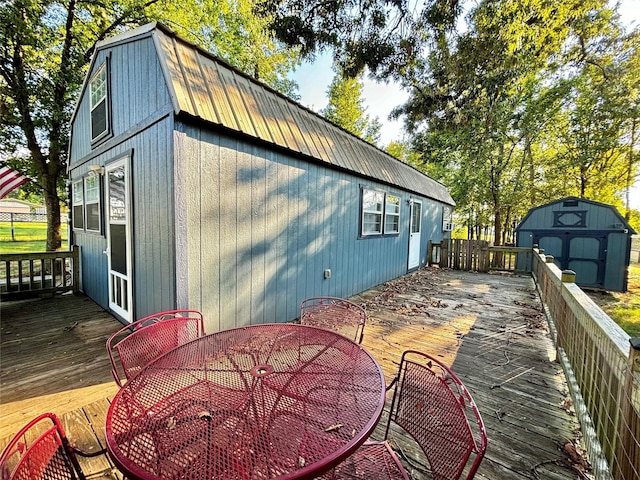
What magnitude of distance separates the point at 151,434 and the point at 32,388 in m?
2.49

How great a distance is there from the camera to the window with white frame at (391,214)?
22.9 feet

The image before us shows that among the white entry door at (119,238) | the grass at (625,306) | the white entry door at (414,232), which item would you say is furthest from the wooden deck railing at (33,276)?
the grass at (625,306)

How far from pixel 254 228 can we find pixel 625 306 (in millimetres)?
9350

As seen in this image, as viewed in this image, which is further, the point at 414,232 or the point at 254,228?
the point at 414,232

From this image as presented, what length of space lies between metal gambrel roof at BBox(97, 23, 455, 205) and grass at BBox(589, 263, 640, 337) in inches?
247

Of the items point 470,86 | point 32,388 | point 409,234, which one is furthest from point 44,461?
point 470,86

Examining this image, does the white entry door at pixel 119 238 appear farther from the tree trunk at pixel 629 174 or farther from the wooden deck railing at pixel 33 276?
the tree trunk at pixel 629 174

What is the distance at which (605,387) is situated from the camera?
1741 mm

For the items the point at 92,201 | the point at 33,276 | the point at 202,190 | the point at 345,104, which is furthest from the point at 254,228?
the point at 345,104

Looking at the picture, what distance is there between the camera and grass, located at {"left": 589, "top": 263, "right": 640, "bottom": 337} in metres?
5.43

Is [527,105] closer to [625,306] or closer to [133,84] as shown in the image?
[625,306]

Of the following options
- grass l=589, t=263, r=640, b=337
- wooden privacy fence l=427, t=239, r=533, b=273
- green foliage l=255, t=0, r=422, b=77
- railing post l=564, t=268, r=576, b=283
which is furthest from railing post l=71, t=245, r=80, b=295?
grass l=589, t=263, r=640, b=337

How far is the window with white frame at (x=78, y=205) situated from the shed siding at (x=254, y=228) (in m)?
4.21

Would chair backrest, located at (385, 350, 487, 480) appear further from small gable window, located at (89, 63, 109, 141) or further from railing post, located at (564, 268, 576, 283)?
small gable window, located at (89, 63, 109, 141)
